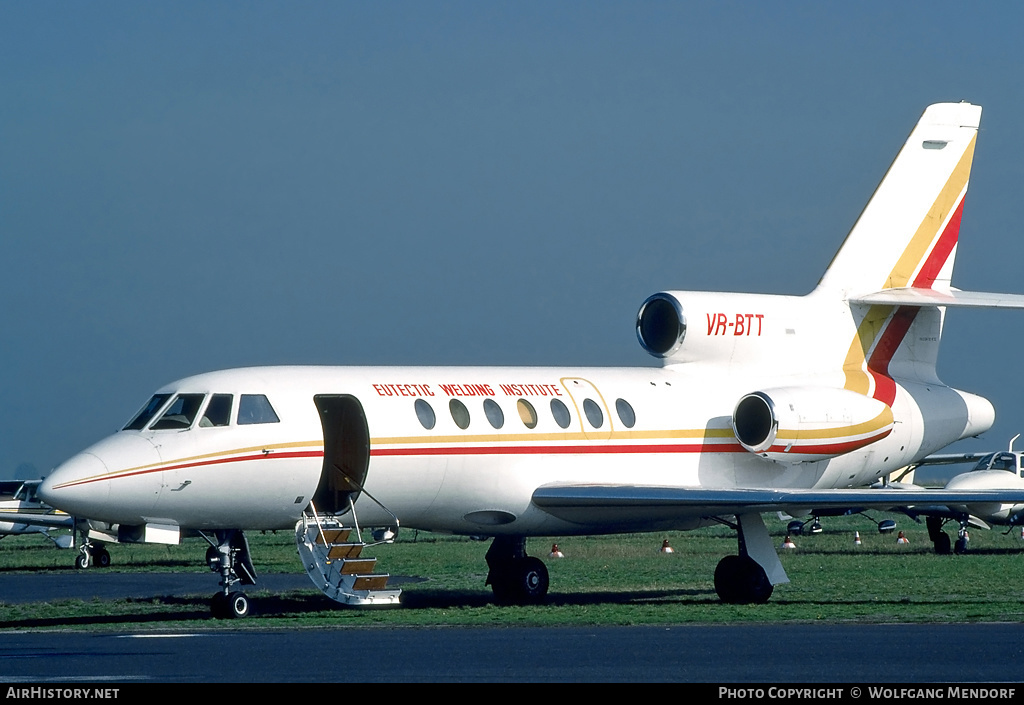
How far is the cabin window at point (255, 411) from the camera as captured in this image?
61.9 ft

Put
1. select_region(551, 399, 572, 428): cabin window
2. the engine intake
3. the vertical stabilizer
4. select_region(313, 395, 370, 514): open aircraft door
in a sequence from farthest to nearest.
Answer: the vertical stabilizer → the engine intake → select_region(551, 399, 572, 428): cabin window → select_region(313, 395, 370, 514): open aircraft door

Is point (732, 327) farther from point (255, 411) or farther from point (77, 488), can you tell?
point (77, 488)

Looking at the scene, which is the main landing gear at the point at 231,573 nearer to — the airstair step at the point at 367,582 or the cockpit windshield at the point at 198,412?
the airstair step at the point at 367,582

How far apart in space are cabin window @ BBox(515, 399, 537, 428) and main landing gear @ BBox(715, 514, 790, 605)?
129 inches

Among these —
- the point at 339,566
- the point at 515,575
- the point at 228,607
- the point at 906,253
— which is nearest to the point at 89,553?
the point at 515,575

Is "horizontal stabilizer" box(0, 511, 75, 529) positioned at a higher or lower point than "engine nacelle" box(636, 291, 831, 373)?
lower

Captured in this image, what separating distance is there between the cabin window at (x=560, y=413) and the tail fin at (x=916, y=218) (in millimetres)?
5448

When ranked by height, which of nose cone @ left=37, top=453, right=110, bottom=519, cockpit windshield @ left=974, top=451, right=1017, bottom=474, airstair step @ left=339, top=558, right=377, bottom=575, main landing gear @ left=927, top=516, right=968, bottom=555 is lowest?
airstair step @ left=339, top=558, right=377, bottom=575

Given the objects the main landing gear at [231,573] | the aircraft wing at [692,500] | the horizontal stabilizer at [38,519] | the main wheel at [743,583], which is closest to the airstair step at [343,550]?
the main landing gear at [231,573]

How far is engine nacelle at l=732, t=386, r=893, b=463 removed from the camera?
22391 mm

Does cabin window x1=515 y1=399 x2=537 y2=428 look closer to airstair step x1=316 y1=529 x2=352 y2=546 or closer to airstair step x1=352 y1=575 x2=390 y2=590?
airstair step x1=316 y1=529 x2=352 y2=546

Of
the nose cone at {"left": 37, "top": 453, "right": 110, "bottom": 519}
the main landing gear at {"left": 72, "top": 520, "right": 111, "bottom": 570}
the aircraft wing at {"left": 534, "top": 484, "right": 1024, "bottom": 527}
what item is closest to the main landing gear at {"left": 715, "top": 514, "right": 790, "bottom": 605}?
the aircraft wing at {"left": 534, "top": 484, "right": 1024, "bottom": 527}

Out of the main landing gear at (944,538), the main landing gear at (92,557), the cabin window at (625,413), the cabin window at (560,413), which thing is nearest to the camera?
the cabin window at (560,413)
